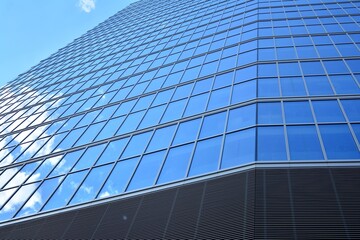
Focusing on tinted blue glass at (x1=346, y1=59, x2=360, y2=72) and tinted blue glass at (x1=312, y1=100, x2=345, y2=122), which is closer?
tinted blue glass at (x1=312, y1=100, x2=345, y2=122)

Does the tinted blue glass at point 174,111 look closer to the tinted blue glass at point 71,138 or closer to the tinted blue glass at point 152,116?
the tinted blue glass at point 152,116

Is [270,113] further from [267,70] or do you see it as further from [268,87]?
[267,70]

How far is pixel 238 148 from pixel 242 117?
2211 mm

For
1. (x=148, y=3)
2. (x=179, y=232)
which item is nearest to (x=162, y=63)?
(x=179, y=232)

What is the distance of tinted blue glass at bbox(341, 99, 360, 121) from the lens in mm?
14182

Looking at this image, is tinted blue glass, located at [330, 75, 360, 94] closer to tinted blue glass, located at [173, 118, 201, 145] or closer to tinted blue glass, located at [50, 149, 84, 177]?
tinted blue glass, located at [173, 118, 201, 145]

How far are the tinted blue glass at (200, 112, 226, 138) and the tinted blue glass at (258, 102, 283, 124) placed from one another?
154cm

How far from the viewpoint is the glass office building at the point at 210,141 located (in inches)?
435

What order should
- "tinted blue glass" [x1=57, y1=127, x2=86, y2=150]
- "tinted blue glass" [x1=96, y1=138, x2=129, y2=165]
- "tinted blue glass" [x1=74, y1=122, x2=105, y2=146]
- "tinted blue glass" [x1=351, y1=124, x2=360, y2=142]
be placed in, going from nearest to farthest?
"tinted blue glass" [x1=351, y1=124, x2=360, y2=142]
"tinted blue glass" [x1=96, y1=138, x2=129, y2=165]
"tinted blue glass" [x1=74, y1=122, x2=105, y2=146]
"tinted blue glass" [x1=57, y1=127, x2=86, y2=150]

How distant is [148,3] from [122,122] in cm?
4583

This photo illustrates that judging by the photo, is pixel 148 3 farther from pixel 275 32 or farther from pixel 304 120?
pixel 304 120

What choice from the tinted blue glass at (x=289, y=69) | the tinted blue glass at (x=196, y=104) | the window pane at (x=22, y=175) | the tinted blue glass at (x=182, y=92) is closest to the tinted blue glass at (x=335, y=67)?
the tinted blue glass at (x=289, y=69)

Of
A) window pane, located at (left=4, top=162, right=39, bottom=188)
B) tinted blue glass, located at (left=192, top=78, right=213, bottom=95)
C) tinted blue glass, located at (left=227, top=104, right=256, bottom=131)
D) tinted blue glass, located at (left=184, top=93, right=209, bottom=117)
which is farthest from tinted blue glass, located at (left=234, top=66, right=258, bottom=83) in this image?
window pane, located at (left=4, top=162, right=39, bottom=188)

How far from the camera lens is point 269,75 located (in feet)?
60.6
